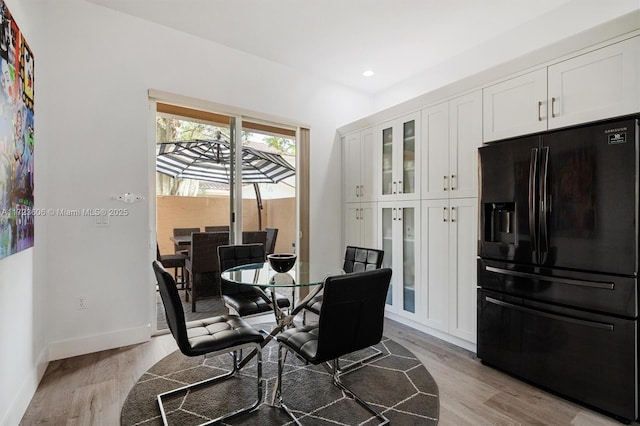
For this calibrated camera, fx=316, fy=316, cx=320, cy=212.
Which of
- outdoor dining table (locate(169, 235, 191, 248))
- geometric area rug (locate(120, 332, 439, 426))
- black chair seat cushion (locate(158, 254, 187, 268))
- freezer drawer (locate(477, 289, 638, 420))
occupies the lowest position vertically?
geometric area rug (locate(120, 332, 439, 426))

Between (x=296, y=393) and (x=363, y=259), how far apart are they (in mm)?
1286

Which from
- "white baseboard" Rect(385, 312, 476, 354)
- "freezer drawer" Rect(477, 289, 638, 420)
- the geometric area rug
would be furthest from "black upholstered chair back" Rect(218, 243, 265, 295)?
"freezer drawer" Rect(477, 289, 638, 420)

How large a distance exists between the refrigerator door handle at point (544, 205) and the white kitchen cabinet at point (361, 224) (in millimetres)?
1854

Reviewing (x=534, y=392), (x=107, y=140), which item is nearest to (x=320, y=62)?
(x=107, y=140)

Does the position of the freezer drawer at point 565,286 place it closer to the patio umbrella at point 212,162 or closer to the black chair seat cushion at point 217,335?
the black chair seat cushion at point 217,335

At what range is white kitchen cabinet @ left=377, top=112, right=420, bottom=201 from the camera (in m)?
3.35

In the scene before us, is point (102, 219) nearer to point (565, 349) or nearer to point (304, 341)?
point (304, 341)

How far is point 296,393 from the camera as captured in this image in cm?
215

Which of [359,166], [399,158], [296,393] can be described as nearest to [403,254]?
[399,158]

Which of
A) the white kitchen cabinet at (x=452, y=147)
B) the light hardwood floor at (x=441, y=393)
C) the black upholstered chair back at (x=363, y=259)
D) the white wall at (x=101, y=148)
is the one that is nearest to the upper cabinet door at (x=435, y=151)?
the white kitchen cabinet at (x=452, y=147)

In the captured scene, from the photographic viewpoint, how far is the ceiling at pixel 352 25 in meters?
2.79

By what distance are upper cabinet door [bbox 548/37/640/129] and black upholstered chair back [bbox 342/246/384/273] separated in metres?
1.65

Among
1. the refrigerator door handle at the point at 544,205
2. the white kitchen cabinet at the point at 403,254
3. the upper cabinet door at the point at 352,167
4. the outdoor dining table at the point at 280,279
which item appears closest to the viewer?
the outdoor dining table at the point at 280,279

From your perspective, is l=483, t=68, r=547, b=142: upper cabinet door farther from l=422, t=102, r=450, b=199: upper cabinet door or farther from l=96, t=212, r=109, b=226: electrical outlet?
l=96, t=212, r=109, b=226: electrical outlet
